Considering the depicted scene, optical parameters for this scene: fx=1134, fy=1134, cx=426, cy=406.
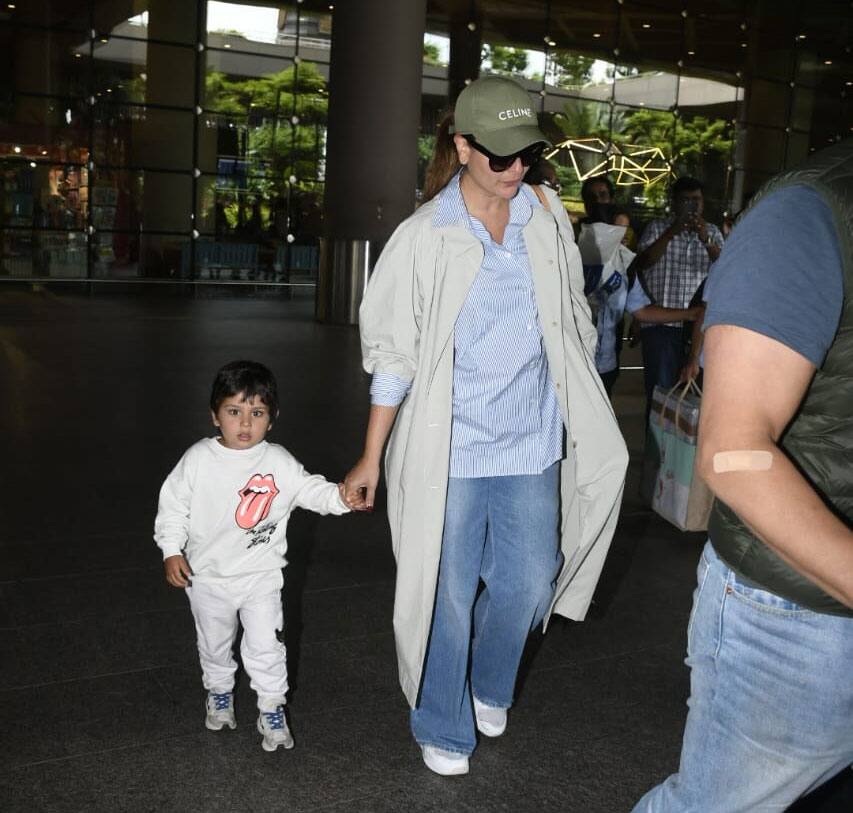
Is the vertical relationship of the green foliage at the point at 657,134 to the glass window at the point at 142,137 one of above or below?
above

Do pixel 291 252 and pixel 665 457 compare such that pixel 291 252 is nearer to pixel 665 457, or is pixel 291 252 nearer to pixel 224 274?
pixel 224 274

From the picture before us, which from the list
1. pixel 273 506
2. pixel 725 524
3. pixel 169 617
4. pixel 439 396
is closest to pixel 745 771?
pixel 725 524

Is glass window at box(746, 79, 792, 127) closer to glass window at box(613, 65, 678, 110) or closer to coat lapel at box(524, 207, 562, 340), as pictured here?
glass window at box(613, 65, 678, 110)

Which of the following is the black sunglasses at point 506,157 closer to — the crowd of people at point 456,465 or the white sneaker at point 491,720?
the crowd of people at point 456,465

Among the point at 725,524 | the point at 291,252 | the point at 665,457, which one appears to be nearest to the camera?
the point at 725,524

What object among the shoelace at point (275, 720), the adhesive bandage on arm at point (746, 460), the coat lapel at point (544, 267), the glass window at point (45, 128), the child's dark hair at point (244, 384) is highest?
the glass window at point (45, 128)

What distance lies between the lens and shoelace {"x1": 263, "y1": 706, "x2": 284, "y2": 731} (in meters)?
3.38

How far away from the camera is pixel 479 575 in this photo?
341 centimetres

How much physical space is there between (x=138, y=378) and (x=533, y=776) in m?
7.72

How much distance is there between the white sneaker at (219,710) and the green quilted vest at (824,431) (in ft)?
7.20

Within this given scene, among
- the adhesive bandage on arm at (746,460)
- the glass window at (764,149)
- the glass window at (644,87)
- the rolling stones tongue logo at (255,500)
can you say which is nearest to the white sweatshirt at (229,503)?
the rolling stones tongue logo at (255,500)

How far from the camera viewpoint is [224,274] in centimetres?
2206

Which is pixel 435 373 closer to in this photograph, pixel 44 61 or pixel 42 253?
pixel 42 253

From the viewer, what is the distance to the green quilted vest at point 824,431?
150cm
